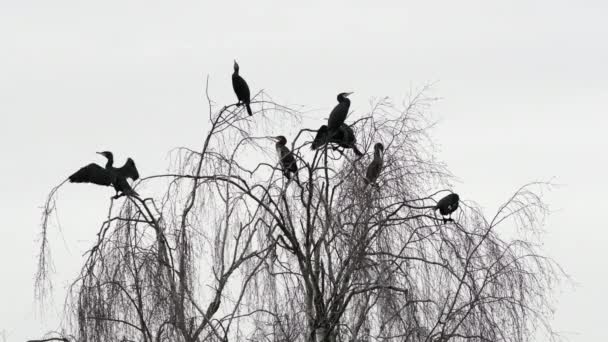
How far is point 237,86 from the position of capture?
9.55 m

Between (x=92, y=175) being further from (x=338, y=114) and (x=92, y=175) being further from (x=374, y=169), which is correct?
(x=374, y=169)

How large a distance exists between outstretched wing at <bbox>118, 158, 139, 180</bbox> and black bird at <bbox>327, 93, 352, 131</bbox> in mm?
1624

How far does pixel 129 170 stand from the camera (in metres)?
7.76

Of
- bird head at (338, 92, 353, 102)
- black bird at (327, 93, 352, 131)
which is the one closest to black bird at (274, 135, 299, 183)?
black bird at (327, 93, 352, 131)

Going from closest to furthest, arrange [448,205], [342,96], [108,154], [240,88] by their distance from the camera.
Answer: [448,205] < [342,96] < [108,154] < [240,88]

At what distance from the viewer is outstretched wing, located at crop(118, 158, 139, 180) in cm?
764

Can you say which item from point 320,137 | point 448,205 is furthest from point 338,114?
point 448,205

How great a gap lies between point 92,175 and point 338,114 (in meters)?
2.06

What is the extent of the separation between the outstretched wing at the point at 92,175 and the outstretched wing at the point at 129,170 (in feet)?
0.39

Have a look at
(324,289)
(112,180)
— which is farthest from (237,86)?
(324,289)

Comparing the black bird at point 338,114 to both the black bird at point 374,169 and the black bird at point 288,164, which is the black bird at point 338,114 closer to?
the black bird at point 288,164

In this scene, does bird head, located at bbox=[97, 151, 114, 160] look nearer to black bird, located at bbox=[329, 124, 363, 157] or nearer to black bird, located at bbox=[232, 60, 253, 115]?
black bird, located at bbox=[232, 60, 253, 115]

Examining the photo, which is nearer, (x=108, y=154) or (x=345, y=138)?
(x=345, y=138)

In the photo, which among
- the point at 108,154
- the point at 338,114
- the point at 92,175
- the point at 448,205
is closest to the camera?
the point at 448,205
